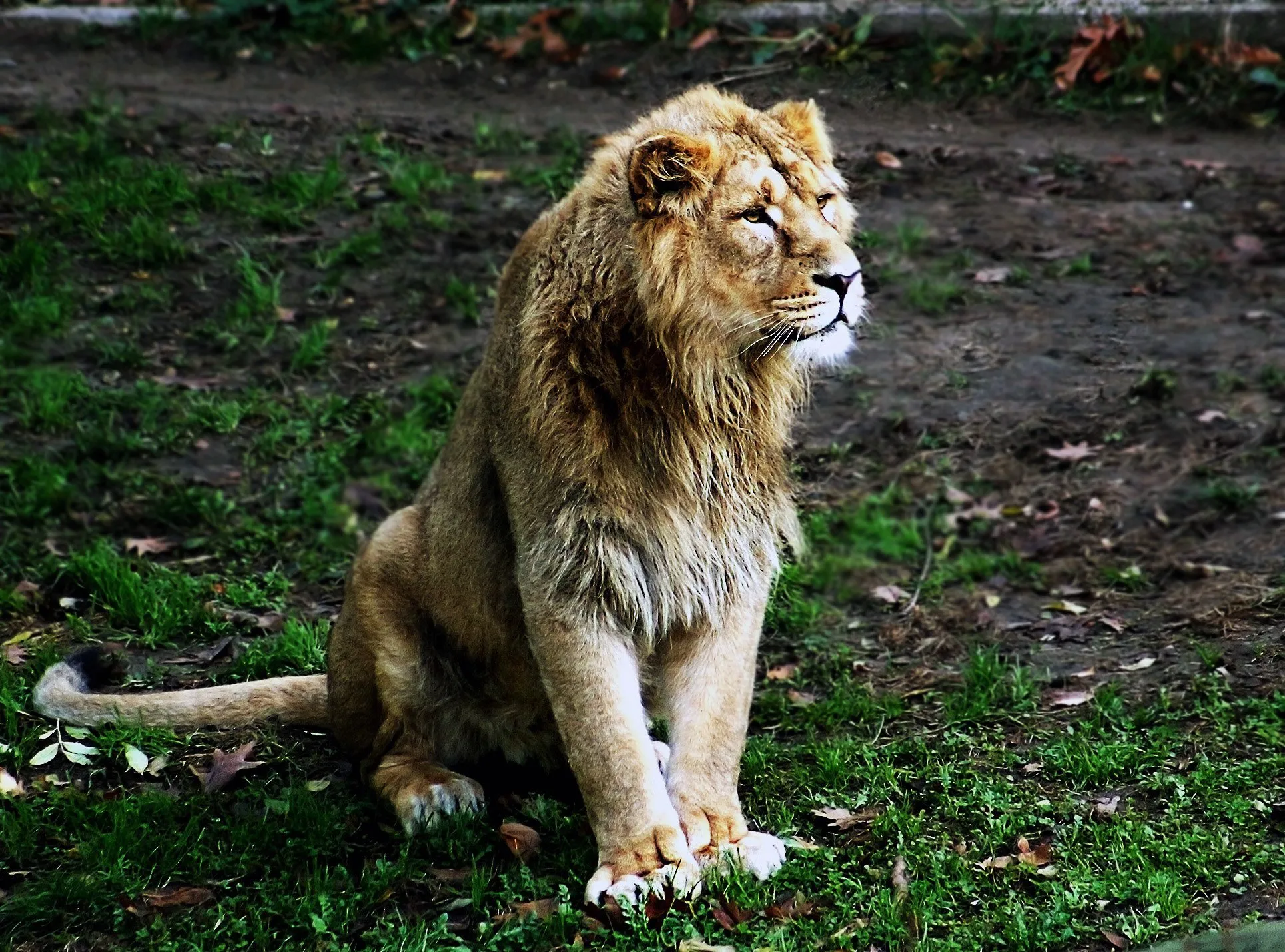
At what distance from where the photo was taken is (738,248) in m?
4.36

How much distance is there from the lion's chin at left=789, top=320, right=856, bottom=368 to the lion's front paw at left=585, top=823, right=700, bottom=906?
1.41 m

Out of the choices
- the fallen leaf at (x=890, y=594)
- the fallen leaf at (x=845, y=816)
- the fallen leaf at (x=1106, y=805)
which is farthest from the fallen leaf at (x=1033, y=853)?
the fallen leaf at (x=890, y=594)

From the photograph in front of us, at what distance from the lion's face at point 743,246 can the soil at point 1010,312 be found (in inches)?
90.0

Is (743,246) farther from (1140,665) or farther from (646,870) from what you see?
(1140,665)

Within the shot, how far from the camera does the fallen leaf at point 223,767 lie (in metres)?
5.20

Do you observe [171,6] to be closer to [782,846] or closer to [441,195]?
[441,195]

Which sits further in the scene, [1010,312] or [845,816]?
[1010,312]

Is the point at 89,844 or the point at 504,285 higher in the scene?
the point at 504,285

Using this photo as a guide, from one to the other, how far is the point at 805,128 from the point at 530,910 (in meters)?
2.51

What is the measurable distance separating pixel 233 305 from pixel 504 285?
4.12 metres

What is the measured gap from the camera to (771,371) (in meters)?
4.73

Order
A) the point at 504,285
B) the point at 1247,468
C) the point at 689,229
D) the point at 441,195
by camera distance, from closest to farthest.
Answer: the point at 689,229 < the point at 504,285 < the point at 1247,468 < the point at 441,195

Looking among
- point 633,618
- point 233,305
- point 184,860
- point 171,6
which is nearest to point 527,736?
point 633,618

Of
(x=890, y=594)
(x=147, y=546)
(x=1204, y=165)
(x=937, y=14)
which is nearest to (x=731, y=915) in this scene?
(x=890, y=594)
